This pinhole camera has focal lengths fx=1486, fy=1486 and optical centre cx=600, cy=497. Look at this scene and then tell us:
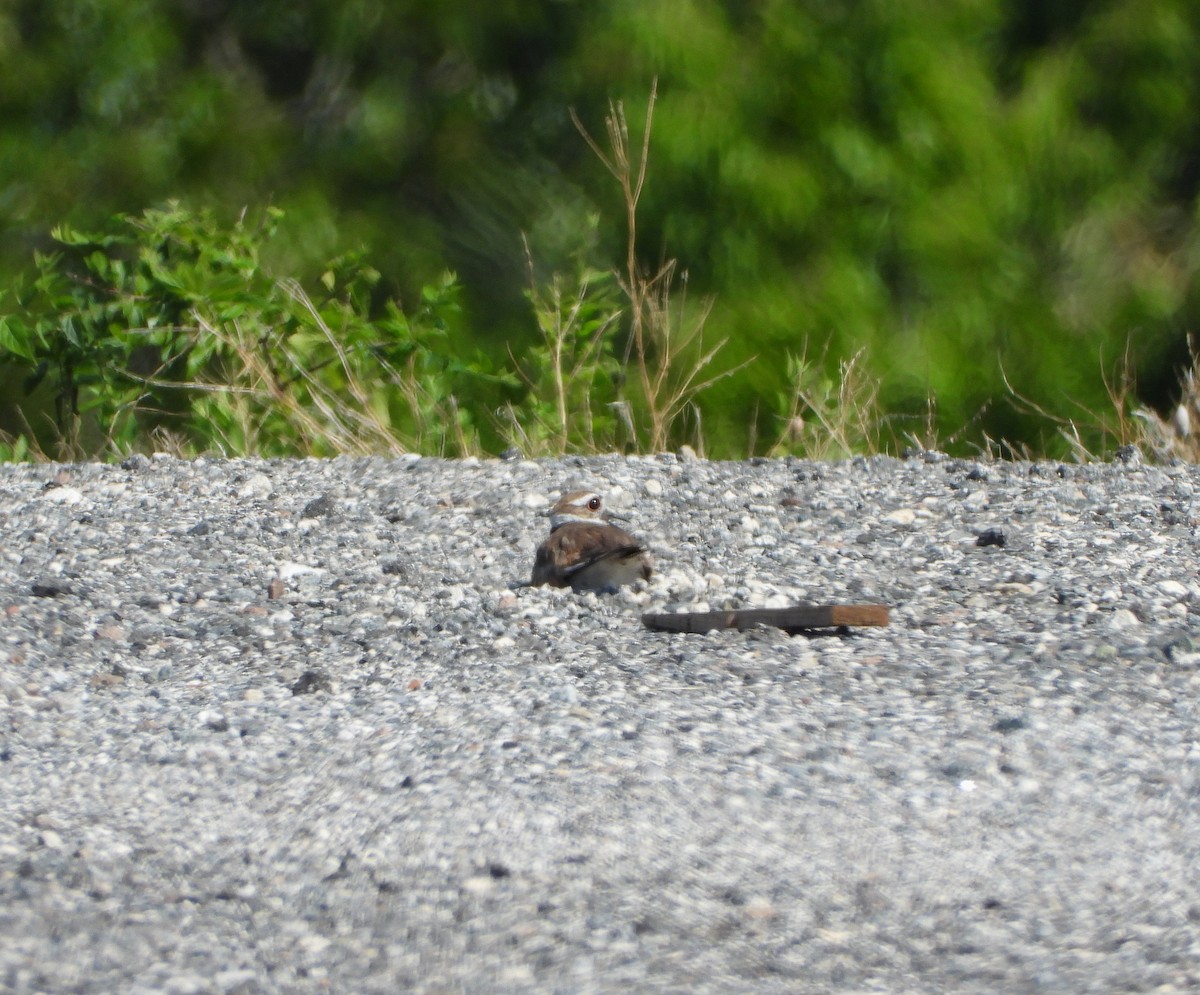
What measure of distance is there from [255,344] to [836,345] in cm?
284

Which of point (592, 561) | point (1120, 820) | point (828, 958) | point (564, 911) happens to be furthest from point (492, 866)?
point (592, 561)

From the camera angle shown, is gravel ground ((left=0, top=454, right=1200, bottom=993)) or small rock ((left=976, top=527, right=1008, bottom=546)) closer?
gravel ground ((left=0, top=454, right=1200, bottom=993))

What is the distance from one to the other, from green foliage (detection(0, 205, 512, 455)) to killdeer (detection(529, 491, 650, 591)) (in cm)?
193

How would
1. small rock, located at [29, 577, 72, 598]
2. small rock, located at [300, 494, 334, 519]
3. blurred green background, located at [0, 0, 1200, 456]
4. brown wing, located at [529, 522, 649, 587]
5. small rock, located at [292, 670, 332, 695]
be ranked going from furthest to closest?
blurred green background, located at [0, 0, 1200, 456] < small rock, located at [300, 494, 334, 519] < small rock, located at [29, 577, 72, 598] < brown wing, located at [529, 522, 649, 587] < small rock, located at [292, 670, 332, 695]

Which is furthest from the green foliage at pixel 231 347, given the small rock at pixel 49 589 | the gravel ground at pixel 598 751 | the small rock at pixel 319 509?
the small rock at pixel 49 589

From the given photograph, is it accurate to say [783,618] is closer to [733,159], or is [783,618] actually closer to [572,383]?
[572,383]

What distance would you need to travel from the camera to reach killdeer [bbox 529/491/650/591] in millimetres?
3592

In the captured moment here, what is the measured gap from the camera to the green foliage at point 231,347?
5715 mm

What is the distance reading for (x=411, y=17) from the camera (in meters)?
7.92

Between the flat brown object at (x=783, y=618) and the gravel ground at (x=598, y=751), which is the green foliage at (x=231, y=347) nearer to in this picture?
the gravel ground at (x=598, y=751)

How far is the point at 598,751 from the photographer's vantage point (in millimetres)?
2678

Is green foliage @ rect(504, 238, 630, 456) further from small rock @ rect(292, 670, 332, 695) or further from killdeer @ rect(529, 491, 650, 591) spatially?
small rock @ rect(292, 670, 332, 695)

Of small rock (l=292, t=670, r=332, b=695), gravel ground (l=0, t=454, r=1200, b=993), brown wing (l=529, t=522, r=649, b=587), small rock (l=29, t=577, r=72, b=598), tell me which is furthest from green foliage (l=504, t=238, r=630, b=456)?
small rock (l=292, t=670, r=332, b=695)

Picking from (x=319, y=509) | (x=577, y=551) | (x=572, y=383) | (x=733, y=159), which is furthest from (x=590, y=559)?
(x=733, y=159)
